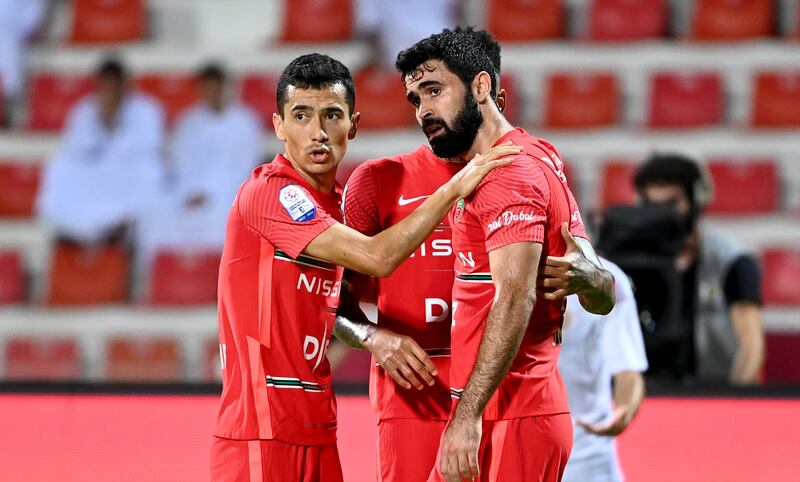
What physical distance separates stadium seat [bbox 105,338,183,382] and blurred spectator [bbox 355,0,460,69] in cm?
252

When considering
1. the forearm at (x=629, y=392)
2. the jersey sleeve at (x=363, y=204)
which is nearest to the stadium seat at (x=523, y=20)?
the forearm at (x=629, y=392)

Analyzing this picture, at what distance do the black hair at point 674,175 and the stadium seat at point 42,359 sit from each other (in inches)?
151

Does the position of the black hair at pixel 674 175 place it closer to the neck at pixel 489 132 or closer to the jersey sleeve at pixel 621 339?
the jersey sleeve at pixel 621 339

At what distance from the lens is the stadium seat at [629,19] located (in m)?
8.20

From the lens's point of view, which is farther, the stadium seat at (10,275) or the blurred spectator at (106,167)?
the stadium seat at (10,275)

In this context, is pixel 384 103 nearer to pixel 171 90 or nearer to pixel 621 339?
pixel 171 90

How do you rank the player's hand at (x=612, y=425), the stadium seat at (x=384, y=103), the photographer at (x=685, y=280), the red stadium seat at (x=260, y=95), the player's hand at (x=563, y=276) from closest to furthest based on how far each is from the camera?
1. the player's hand at (x=563, y=276)
2. the player's hand at (x=612, y=425)
3. the photographer at (x=685, y=280)
4. the stadium seat at (x=384, y=103)
5. the red stadium seat at (x=260, y=95)

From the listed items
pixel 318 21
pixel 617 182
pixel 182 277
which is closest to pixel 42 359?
pixel 182 277

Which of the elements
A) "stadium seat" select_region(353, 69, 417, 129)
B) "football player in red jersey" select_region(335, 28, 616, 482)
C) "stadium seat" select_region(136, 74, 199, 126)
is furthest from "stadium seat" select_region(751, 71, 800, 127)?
"football player in red jersey" select_region(335, 28, 616, 482)

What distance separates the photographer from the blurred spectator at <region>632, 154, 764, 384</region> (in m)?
5.02

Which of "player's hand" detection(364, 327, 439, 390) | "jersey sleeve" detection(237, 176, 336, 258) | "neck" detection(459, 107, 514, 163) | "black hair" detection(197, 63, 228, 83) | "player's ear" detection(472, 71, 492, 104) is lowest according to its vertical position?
"player's hand" detection(364, 327, 439, 390)

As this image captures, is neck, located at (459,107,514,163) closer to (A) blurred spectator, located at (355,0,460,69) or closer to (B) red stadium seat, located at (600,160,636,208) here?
(B) red stadium seat, located at (600,160,636,208)

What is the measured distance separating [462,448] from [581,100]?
5674 mm

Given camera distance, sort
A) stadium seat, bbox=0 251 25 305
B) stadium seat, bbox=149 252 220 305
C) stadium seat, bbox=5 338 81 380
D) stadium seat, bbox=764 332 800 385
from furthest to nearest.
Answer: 1. stadium seat, bbox=0 251 25 305
2. stadium seat, bbox=149 252 220 305
3. stadium seat, bbox=5 338 81 380
4. stadium seat, bbox=764 332 800 385
